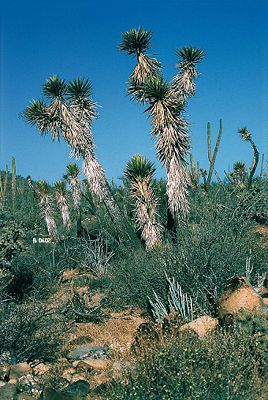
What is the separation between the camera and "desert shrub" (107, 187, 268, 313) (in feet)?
31.7

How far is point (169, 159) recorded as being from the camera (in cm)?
1555

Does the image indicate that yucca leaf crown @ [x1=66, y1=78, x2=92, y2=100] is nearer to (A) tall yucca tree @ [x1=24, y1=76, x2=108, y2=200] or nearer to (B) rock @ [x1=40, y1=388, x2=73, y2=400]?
(A) tall yucca tree @ [x1=24, y1=76, x2=108, y2=200]

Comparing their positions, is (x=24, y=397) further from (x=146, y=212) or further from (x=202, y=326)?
(x=146, y=212)

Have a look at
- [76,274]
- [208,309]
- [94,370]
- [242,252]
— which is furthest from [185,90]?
[94,370]

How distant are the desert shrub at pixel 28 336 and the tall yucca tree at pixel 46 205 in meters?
13.5

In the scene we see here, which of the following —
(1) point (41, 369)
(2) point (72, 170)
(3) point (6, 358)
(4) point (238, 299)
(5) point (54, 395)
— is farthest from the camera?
(2) point (72, 170)

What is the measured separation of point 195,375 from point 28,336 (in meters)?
4.03

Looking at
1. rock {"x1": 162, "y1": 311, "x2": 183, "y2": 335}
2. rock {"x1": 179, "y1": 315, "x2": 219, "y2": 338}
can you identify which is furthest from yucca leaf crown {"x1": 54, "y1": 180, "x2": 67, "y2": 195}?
rock {"x1": 179, "y1": 315, "x2": 219, "y2": 338}

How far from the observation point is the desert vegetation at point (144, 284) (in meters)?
5.66

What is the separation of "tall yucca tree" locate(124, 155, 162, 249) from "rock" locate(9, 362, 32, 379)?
25.4ft

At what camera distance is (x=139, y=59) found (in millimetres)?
17578

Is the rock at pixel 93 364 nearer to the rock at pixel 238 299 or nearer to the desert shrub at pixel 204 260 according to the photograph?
the rock at pixel 238 299

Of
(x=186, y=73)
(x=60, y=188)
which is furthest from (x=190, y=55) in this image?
(x=60, y=188)

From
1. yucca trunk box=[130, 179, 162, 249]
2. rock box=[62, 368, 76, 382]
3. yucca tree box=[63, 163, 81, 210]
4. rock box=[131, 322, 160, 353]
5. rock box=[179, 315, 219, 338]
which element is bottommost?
rock box=[62, 368, 76, 382]
